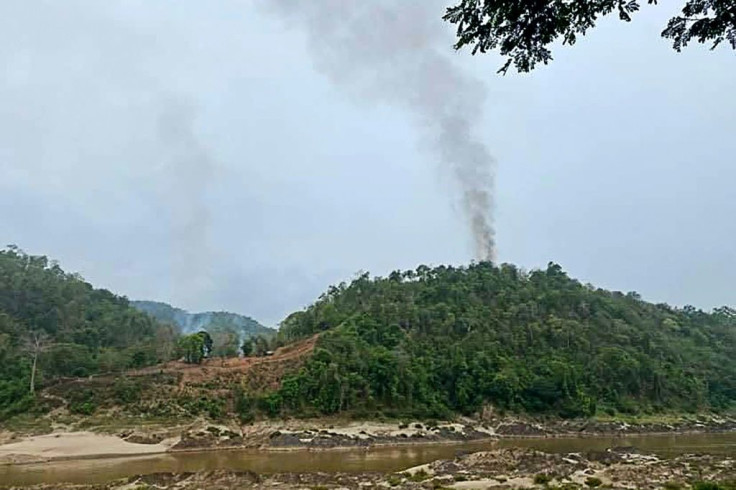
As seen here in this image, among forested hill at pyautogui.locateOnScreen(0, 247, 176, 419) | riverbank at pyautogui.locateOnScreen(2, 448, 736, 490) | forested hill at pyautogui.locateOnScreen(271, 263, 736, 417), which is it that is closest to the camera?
riverbank at pyautogui.locateOnScreen(2, 448, 736, 490)

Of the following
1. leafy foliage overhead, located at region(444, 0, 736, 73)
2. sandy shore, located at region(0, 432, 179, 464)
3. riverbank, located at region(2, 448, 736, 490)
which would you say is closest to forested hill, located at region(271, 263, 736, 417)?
sandy shore, located at region(0, 432, 179, 464)

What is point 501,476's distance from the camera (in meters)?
28.6

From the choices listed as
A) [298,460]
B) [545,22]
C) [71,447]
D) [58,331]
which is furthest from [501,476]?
[58,331]

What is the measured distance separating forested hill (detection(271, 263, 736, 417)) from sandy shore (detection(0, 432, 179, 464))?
51.9 ft

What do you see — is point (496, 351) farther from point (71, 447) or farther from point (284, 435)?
point (71, 447)

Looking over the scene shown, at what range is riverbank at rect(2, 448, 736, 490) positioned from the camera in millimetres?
26109

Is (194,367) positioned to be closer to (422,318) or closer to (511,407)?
(422,318)

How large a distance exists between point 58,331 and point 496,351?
57.2 m

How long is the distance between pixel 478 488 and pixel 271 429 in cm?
3390

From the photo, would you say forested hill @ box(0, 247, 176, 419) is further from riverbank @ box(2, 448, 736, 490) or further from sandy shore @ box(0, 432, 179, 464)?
riverbank @ box(2, 448, 736, 490)

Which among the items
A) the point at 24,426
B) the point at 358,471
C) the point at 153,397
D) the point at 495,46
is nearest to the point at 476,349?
the point at 153,397

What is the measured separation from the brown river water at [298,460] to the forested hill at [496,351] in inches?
478

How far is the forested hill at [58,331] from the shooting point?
200 feet

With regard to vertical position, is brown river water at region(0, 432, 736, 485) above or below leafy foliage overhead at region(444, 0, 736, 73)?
below
